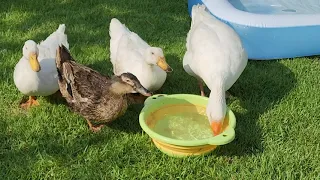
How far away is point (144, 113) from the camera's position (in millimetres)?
3701

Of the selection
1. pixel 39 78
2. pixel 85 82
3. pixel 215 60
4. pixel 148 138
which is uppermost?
pixel 215 60

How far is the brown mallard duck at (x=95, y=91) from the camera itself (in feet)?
12.1

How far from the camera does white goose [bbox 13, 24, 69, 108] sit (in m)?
3.98

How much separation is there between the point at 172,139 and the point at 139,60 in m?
1.28

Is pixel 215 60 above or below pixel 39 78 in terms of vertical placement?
above

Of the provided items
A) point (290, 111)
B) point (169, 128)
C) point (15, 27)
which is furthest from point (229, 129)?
point (15, 27)

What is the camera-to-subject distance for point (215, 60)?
4008 mm

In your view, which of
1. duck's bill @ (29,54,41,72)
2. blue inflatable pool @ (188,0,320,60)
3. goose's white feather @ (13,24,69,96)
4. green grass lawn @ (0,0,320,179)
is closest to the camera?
green grass lawn @ (0,0,320,179)

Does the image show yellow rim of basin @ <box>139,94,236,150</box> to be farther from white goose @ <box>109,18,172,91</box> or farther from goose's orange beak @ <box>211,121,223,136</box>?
white goose @ <box>109,18,172,91</box>

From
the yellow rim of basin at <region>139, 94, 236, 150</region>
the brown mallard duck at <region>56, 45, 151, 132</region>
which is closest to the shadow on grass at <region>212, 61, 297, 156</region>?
the yellow rim of basin at <region>139, 94, 236, 150</region>

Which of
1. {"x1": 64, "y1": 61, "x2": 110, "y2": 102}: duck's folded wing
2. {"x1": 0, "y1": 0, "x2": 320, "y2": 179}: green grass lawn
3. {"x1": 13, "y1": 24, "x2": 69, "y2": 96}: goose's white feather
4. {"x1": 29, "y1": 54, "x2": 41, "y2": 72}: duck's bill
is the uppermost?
{"x1": 29, "y1": 54, "x2": 41, "y2": 72}: duck's bill

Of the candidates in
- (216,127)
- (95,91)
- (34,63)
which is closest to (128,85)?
(95,91)

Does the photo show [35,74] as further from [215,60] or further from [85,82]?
[215,60]

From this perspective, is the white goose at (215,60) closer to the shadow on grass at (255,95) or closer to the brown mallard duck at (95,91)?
the shadow on grass at (255,95)
